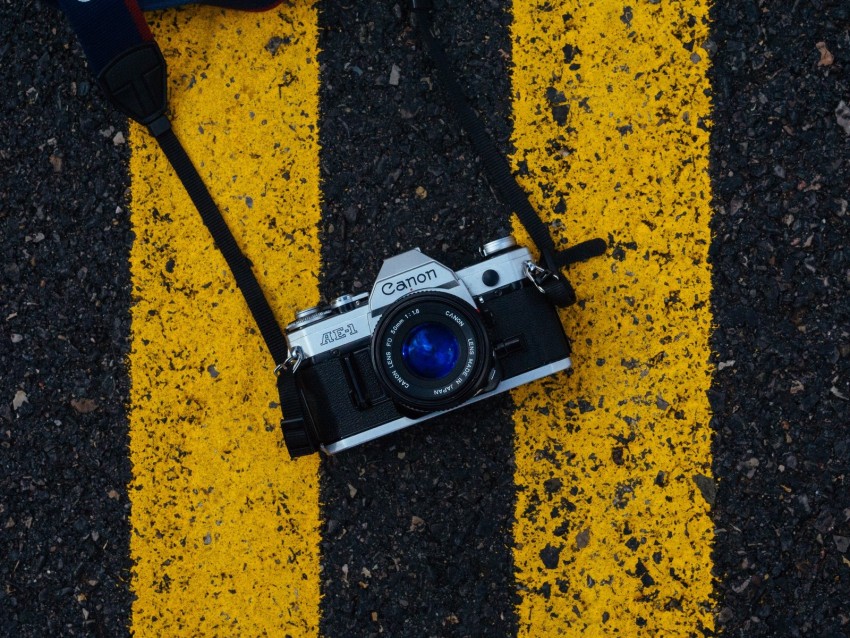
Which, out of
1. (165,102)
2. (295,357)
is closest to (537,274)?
(295,357)

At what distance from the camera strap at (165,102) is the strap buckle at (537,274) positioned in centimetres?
12

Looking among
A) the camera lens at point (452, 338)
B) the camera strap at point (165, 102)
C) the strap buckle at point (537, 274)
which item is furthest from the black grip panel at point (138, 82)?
the strap buckle at point (537, 274)

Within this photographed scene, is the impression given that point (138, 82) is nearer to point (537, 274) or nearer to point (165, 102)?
point (165, 102)

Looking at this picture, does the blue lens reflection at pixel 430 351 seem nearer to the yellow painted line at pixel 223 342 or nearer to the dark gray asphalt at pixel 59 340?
the yellow painted line at pixel 223 342

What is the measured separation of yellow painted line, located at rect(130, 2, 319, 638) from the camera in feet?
5.74

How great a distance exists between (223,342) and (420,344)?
536 millimetres

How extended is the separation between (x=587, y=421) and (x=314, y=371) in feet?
2.08

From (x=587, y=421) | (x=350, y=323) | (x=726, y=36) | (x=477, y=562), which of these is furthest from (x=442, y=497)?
(x=726, y=36)

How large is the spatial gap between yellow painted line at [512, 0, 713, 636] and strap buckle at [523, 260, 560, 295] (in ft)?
0.57

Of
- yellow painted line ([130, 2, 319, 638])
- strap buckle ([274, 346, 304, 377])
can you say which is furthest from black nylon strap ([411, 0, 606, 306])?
strap buckle ([274, 346, 304, 377])

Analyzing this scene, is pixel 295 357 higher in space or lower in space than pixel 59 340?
lower

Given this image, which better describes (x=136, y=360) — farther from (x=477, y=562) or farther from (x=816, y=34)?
(x=816, y=34)

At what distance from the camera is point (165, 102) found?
1.78 m

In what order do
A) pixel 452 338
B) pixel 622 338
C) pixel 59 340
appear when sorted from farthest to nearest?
pixel 59 340, pixel 622 338, pixel 452 338
